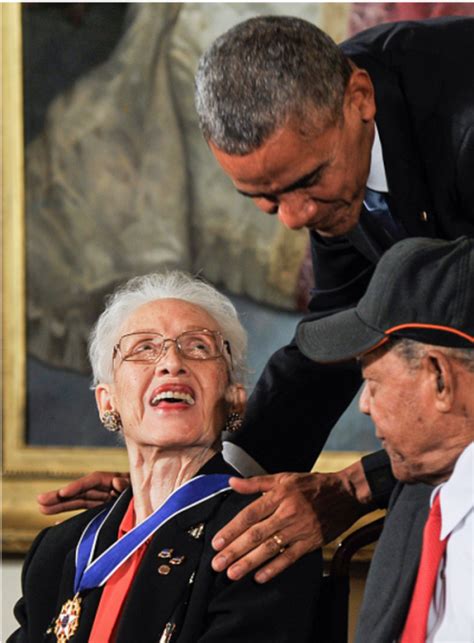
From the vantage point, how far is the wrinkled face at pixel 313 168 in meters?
2.02

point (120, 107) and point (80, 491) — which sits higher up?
point (120, 107)

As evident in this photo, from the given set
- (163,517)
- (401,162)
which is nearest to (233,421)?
(163,517)

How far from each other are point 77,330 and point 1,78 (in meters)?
0.91

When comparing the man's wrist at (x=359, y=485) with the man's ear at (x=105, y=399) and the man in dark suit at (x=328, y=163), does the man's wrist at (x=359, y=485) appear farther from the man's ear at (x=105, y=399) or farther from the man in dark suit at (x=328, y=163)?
the man's ear at (x=105, y=399)

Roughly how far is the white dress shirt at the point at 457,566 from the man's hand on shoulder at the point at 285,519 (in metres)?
0.47

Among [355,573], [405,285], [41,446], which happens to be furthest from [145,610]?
[41,446]

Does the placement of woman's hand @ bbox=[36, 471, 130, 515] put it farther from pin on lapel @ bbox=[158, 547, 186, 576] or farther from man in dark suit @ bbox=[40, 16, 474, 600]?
pin on lapel @ bbox=[158, 547, 186, 576]

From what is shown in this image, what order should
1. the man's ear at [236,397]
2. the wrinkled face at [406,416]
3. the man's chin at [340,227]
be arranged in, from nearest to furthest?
the wrinkled face at [406,416] < the man's chin at [340,227] < the man's ear at [236,397]

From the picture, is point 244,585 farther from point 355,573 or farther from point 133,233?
point 133,233

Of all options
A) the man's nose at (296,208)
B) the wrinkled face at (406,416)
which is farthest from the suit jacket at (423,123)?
the wrinkled face at (406,416)

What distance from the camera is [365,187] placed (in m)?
2.26

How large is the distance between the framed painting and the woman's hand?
987mm

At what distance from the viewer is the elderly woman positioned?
234 centimetres

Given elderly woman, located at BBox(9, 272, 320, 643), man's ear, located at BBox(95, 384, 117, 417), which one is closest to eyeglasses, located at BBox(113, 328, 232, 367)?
elderly woman, located at BBox(9, 272, 320, 643)
